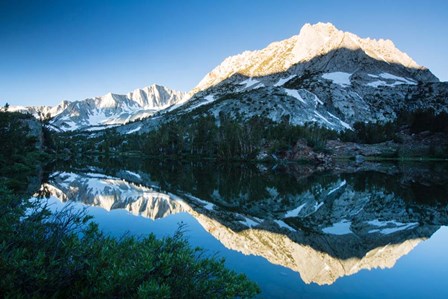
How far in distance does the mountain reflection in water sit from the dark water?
6 cm

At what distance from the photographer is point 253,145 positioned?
354 ft

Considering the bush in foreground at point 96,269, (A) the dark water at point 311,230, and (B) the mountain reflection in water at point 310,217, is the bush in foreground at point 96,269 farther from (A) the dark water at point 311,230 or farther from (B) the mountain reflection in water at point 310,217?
(B) the mountain reflection in water at point 310,217

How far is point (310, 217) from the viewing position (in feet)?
77.3

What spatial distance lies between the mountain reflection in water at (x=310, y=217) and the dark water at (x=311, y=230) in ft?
0.20

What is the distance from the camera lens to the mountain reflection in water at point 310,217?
15.3 metres

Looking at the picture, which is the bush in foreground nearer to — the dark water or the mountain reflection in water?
the dark water

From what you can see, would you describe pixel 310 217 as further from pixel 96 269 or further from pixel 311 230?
pixel 96 269

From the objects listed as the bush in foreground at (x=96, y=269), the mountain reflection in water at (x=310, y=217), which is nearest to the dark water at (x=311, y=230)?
the mountain reflection in water at (x=310, y=217)

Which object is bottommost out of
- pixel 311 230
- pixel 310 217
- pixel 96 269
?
pixel 310 217

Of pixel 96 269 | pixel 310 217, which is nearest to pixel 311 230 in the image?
pixel 310 217

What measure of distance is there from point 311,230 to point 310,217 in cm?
370

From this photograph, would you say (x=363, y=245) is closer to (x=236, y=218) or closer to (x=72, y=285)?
(x=236, y=218)

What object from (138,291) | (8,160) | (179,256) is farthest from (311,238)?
(8,160)

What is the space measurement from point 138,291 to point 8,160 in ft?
182
